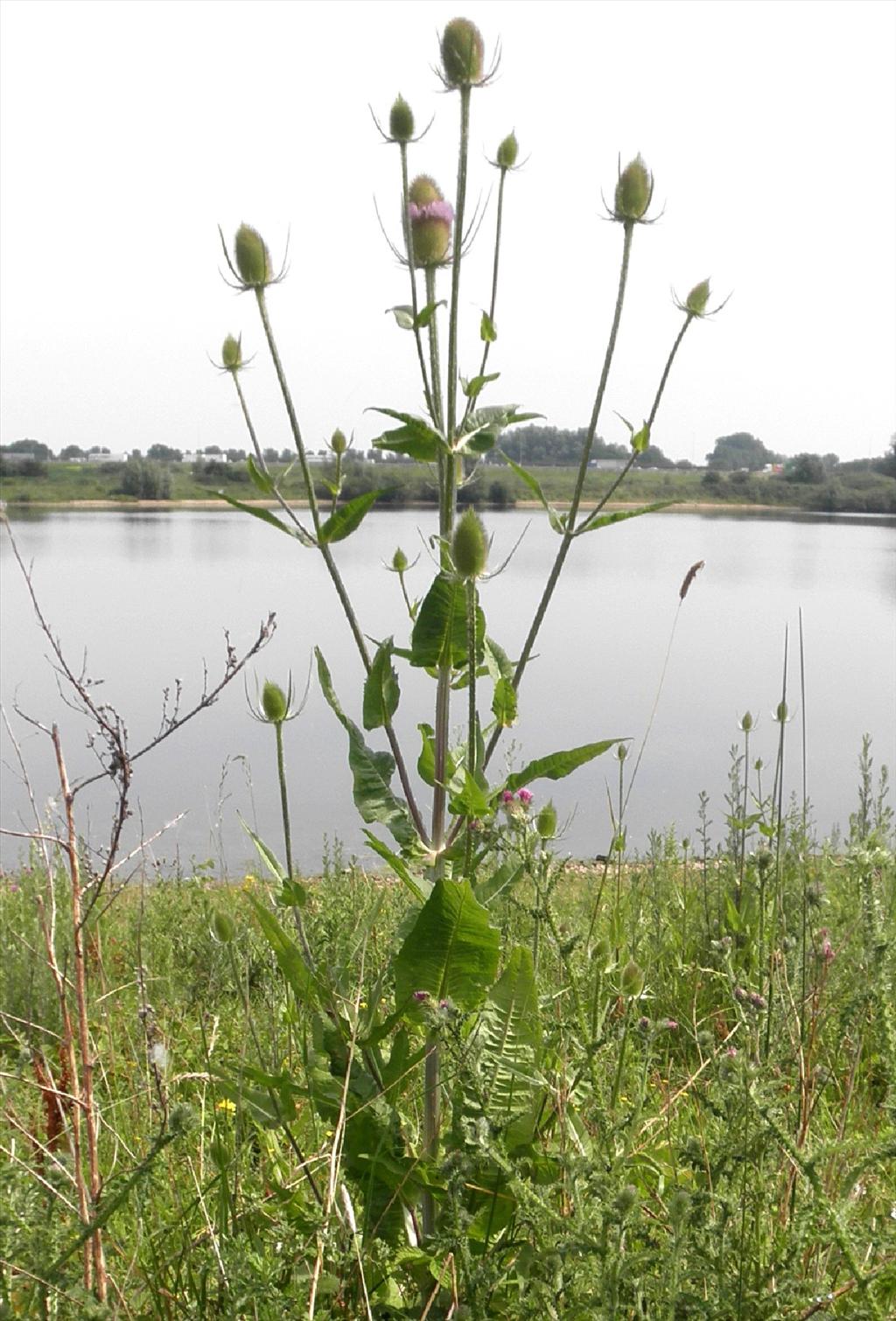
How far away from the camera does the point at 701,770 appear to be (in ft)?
27.8

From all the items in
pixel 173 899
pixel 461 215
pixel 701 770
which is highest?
pixel 461 215

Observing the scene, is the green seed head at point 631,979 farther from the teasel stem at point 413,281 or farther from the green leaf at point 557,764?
the teasel stem at point 413,281

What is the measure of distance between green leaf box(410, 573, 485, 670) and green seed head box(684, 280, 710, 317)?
2.06 feet

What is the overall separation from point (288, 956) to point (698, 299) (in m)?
1.18

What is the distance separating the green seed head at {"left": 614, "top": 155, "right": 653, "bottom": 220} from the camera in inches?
63.0

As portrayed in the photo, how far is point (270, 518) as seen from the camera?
59.9 inches

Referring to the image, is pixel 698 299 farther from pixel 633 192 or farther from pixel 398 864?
pixel 398 864

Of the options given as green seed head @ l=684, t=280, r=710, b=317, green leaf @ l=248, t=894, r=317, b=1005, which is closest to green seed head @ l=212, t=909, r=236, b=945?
green leaf @ l=248, t=894, r=317, b=1005

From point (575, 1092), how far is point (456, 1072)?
292 millimetres

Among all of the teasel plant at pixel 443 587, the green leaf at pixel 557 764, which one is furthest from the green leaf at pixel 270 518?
the green leaf at pixel 557 764

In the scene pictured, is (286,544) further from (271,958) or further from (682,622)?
(271,958)

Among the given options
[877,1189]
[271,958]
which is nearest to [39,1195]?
[271,958]

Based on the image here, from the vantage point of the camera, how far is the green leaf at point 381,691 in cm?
150

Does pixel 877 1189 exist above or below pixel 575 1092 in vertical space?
below
